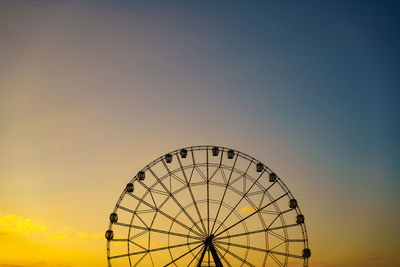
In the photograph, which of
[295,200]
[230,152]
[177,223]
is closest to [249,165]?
[230,152]

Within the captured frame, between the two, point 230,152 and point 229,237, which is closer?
point 229,237

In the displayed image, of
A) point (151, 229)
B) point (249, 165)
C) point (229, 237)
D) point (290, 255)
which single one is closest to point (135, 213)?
point (151, 229)

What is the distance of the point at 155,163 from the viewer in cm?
4091

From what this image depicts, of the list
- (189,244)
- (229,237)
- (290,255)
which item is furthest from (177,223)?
(290,255)

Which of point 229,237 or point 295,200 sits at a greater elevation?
point 295,200

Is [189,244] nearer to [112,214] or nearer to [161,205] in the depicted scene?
[161,205]

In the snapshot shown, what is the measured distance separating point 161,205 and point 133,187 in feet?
9.63

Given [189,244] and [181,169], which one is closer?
[189,244]

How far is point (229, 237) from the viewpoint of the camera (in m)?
39.1

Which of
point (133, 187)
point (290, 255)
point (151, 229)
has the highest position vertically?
point (133, 187)

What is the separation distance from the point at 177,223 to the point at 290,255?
10.3 m

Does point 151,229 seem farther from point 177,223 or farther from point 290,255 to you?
point 290,255

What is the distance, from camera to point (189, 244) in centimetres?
3891

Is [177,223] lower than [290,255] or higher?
higher
